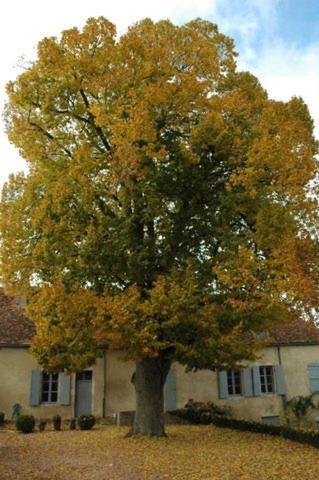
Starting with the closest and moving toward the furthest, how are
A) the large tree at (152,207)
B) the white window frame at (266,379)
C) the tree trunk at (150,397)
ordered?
the large tree at (152,207) → the tree trunk at (150,397) → the white window frame at (266,379)

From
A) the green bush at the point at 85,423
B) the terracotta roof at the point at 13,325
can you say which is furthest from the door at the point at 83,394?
the green bush at the point at 85,423

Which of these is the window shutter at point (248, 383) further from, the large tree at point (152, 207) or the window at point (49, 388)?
the large tree at point (152, 207)

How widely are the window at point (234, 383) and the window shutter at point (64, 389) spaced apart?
24.1 feet

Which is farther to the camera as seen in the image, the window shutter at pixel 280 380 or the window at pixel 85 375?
the window shutter at pixel 280 380

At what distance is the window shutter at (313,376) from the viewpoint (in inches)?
853

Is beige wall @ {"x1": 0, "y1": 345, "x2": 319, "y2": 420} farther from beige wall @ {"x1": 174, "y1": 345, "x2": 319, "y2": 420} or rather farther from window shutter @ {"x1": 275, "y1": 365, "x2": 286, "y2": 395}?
window shutter @ {"x1": 275, "y1": 365, "x2": 286, "y2": 395}

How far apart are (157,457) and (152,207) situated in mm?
6026

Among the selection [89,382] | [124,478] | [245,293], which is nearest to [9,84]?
[245,293]

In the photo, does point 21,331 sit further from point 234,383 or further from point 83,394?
point 234,383

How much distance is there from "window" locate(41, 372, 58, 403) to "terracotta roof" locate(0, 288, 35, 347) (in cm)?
177

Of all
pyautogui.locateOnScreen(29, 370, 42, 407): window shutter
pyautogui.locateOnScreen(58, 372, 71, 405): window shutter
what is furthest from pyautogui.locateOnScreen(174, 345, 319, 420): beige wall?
pyautogui.locateOnScreen(29, 370, 42, 407): window shutter

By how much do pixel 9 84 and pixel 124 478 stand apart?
10.7 m

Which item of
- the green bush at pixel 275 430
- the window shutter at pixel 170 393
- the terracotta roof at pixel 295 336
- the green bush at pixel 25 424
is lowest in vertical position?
the green bush at pixel 275 430

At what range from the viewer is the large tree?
1093cm
